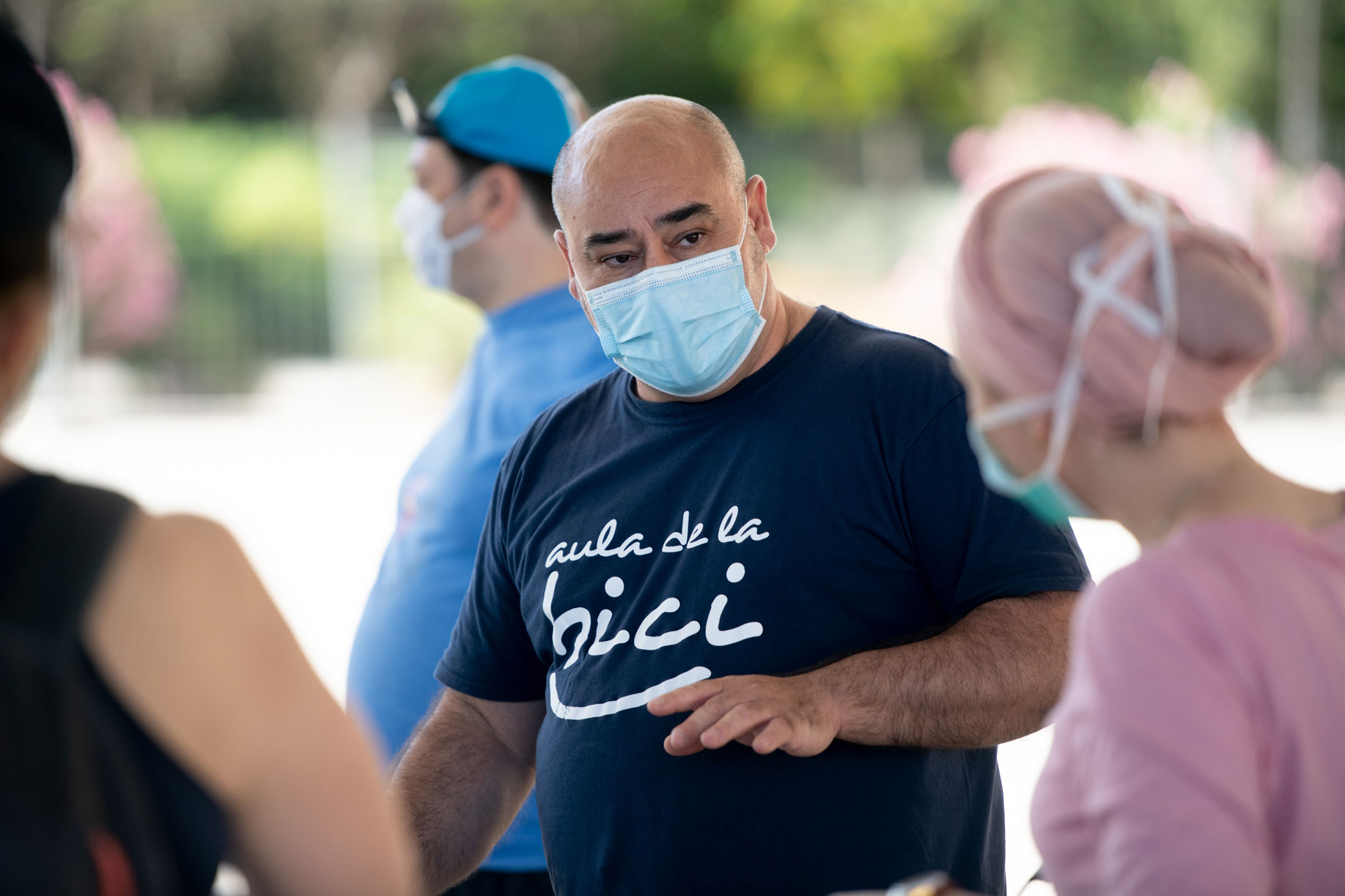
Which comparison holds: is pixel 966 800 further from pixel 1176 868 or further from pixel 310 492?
pixel 310 492

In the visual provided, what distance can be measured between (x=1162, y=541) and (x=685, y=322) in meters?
1.07

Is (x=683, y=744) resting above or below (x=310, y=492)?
above

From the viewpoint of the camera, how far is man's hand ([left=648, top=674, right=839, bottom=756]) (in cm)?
185

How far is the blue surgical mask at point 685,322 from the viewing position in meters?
Result: 2.27

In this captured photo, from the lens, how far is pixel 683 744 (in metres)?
1.87

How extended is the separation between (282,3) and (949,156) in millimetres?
15316

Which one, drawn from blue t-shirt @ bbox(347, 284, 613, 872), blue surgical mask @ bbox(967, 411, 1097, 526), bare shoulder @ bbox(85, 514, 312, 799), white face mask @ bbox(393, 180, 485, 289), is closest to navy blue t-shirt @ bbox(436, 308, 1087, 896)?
blue surgical mask @ bbox(967, 411, 1097, 526)

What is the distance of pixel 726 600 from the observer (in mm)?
2078

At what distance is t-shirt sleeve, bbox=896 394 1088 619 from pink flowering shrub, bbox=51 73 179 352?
46.7ft

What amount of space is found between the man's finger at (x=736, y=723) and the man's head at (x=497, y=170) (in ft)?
6.23

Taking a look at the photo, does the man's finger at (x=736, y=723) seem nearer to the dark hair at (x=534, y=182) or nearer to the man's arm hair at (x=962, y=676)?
the man's arm hair at (x=962, y=676)

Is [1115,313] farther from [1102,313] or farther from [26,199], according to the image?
[26,199]

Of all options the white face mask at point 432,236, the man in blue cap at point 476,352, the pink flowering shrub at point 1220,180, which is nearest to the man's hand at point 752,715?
the man in blue cap at point 476,352

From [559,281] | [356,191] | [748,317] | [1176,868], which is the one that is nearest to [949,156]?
[356,191]
